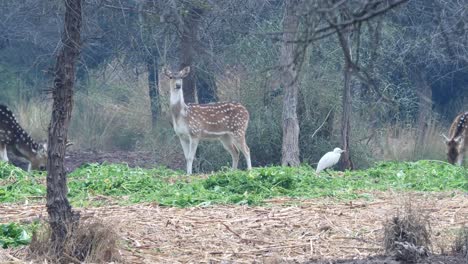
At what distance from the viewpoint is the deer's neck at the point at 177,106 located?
2092 cm

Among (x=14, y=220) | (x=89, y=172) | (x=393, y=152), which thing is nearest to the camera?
(x=14, y=220)

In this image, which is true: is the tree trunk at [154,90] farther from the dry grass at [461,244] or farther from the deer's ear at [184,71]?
the dry grass at [461,244]

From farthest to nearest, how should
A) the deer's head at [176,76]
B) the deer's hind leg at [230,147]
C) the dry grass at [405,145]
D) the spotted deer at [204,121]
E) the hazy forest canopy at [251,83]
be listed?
the dry grass at [405,145] < the deer's hind leg at [230,147] < the hazy forest canopy at [251,83] < the spotted deer at [204,121] < the deer's head at [176,76]

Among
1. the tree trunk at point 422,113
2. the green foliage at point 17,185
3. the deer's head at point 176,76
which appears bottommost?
the green foliage at point 17,185

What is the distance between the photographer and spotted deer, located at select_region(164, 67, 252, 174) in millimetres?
20797

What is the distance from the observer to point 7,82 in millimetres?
29297

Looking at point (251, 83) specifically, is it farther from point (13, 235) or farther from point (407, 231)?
point (407, 231)

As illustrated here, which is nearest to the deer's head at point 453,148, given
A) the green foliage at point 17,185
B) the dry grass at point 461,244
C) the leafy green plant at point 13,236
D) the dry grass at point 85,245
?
the green foliage at point 17,185

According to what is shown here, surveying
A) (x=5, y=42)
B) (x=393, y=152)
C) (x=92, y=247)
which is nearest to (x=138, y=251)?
(x=92, y=247)

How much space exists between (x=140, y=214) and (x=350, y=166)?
31.4 feet

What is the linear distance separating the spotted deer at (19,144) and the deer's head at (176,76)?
3.07 meters

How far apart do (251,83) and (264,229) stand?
511 inches

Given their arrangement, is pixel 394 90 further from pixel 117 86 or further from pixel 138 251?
pixel 138 251

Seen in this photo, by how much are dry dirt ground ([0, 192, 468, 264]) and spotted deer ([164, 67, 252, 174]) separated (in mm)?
9165
